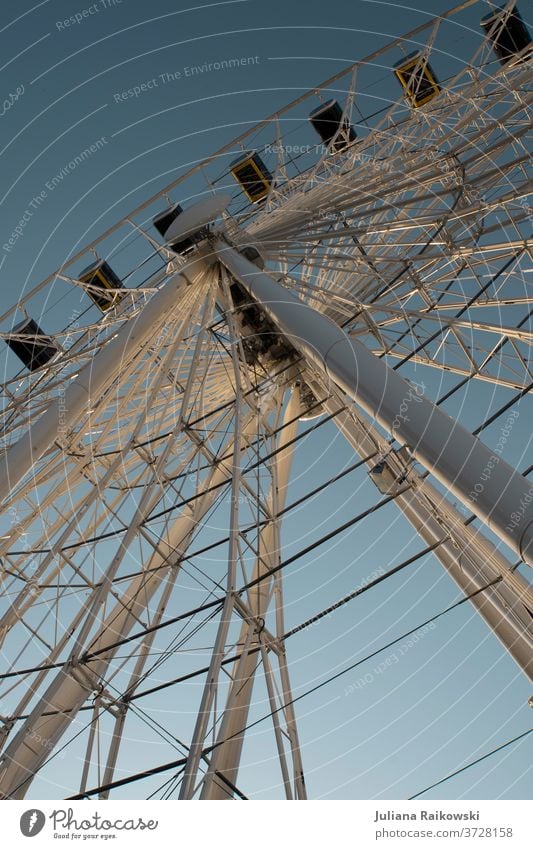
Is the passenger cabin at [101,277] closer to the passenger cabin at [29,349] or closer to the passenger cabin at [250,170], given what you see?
the passenger cabin at [29,349]

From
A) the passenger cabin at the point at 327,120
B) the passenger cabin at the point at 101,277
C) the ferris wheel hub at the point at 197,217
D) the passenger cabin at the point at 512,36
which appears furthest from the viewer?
the passenger cabin at the point at 101,277

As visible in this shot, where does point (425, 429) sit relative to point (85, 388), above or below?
below

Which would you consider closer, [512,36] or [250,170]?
[512,36]

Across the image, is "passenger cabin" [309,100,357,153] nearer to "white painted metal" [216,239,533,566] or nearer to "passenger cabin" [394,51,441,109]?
"passenger cabin" [394,51,441,109]

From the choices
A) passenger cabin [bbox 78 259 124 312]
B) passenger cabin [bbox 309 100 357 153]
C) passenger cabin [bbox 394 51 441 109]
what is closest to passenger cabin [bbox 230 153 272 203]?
passenger cabin [bbox 309 100 357 153]

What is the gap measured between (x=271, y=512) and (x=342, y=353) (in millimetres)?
6322

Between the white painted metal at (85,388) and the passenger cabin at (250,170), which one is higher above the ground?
the passenger cabin at (250,170)

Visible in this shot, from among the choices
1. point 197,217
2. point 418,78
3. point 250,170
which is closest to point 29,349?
point 250,170

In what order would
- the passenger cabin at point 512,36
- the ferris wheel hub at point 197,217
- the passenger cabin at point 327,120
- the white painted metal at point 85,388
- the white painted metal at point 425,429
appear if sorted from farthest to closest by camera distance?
the passenger cabin at point 327,120 < the passenger cabin at point 512,36 < the ferris wheel hub at point 197,217 < the white painted metal at point 85,388 < the white painted metal at point 425,429

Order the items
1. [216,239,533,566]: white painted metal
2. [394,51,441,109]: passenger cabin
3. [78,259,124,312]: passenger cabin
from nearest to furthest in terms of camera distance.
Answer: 1. [216,239,533,566]: white painted metal
2. [394,51,441,109]: passenger cabin
3. [78,259,124,312]: passenger cabin

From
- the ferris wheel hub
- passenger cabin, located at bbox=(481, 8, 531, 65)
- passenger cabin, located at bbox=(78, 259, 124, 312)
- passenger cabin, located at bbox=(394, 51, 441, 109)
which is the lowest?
the ferris wheel hub

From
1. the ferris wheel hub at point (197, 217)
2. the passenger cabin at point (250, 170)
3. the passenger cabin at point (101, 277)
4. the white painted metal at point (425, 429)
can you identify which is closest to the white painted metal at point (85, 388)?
the ferris wheel hub at point (197, 217)

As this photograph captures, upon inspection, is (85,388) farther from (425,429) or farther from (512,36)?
(512,36)

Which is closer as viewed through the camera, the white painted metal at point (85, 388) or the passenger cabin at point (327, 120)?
the white painted metal at point (85, 388)
